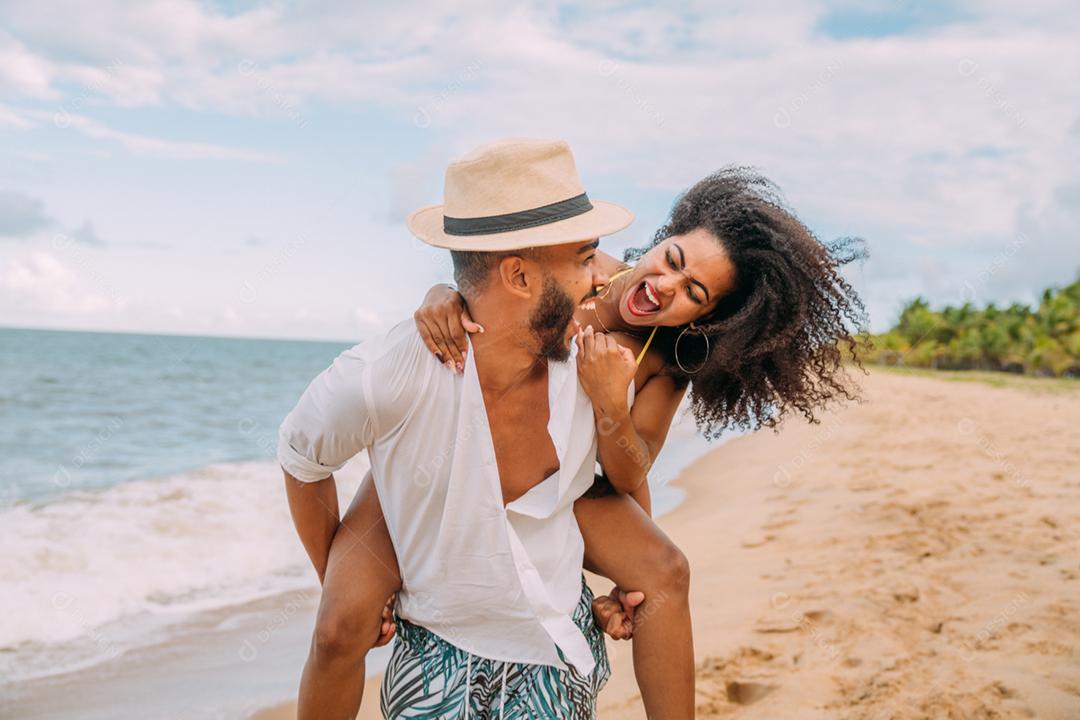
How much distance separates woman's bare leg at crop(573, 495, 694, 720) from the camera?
271cm

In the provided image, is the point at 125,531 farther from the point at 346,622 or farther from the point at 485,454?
the point at 485,454

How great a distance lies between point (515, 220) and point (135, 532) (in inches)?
251

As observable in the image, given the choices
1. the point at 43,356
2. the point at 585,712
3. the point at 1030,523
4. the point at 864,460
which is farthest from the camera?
the point at 43,356

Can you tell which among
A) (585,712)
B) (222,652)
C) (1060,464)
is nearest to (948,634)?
(585,712)

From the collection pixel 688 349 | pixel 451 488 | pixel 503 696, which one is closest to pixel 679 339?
pixel 688 349

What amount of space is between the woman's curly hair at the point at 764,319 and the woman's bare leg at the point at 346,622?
1.30 meters

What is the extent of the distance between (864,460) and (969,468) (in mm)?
1620

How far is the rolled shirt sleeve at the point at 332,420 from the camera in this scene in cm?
236

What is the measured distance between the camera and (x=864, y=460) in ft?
35.7

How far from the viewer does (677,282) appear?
3.29 m

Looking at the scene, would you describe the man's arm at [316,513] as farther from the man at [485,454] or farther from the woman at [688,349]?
the woman at [688,349]

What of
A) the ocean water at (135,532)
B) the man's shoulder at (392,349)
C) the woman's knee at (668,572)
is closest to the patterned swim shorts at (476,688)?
the woman's knee at (668,572)

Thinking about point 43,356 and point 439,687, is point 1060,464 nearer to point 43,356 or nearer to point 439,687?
point 439,687

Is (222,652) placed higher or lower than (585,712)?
lower
